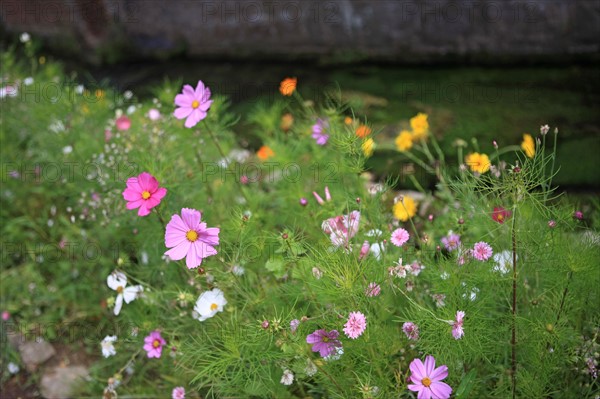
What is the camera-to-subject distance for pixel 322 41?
4086 millimetres

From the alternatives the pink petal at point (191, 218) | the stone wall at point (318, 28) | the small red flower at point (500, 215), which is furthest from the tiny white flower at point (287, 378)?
the stone wall at point (318, 28)

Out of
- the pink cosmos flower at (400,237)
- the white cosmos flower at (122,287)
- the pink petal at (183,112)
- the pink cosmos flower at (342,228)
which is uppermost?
the pink petal at (183,112)

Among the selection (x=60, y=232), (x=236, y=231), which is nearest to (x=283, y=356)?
(x=236, y=231)

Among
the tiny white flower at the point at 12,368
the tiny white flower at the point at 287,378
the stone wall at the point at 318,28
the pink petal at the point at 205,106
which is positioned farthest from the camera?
the stone wall at the point at 318,28

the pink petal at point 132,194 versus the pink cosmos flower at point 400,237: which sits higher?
the pink petal at point 132,194

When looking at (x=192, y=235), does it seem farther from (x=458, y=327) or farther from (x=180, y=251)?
(x=458, y=327)

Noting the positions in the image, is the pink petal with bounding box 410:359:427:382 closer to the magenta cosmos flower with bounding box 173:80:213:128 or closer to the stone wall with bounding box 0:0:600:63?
the magenta cosmos flower with bounding box 173:80:213:128

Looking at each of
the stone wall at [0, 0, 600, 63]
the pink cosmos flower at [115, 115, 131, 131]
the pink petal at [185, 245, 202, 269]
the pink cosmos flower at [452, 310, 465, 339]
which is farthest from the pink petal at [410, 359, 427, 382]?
the stone wall at [0, 0, 600, 63]

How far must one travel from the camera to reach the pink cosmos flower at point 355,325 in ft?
5.24

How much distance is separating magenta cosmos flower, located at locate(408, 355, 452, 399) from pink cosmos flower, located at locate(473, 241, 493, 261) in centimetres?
32

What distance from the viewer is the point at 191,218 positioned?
1632 millimetres

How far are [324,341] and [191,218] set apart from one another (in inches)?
18.3

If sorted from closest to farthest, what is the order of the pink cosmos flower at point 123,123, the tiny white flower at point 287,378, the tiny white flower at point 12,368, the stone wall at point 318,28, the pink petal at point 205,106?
1. the tiny white flower at point 287,378
2. the pink petal at point 205,106
3. the tiny white flower at point 12,368
4. the pink cosmos flower at point 123,123
5. the stone wall at point 318,28

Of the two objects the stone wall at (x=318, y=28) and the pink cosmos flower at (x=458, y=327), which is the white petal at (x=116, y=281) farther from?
the stone wall at (x=318, y=28)
